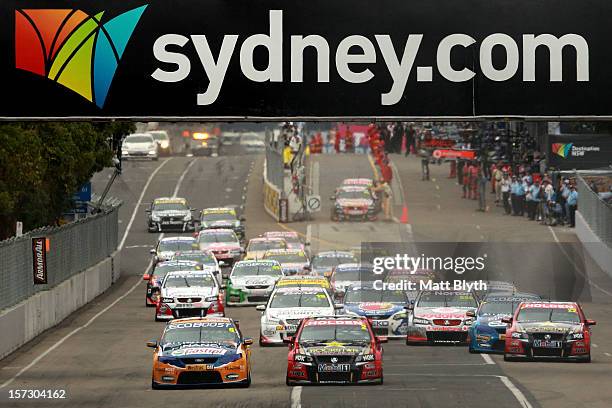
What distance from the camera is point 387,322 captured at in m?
34.3

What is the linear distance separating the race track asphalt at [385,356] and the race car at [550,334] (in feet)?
0.94

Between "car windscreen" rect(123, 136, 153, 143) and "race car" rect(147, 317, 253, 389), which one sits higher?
"car windscreen" rect(123, 136, 153, 143)

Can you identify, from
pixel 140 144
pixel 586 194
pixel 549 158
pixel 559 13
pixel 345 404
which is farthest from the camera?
pixel 140 144

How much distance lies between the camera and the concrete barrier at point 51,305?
33500mm

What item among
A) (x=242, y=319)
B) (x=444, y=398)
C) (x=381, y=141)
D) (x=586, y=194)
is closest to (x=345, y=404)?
(x=444, y=398)

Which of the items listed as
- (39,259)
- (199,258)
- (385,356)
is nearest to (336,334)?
(385,356)

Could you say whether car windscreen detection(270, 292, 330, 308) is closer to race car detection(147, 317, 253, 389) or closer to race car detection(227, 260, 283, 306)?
race car detection(147, 317, 253, 389)

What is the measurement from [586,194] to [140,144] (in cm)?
4311

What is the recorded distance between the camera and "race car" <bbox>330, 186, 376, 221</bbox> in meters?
67.8

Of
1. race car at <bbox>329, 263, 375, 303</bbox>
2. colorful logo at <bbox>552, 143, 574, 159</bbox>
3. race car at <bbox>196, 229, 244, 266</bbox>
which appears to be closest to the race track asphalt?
race car at <bbox>329, 263, 375, 303</bbox>

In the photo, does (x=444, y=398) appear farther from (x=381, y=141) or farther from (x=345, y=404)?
(x=381, y=141)

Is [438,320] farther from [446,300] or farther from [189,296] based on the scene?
[189,296]

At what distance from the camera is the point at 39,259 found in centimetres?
3650

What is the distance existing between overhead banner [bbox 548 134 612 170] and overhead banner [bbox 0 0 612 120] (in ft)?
167
